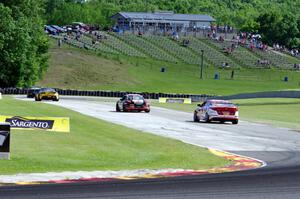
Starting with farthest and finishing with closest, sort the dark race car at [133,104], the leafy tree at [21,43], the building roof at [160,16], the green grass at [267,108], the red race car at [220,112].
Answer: the building roof at [160,16] < the leafy tree at [21,43] < the green grass at [267,108] < the dark race car at [133,104] < the red race car at [220,112]

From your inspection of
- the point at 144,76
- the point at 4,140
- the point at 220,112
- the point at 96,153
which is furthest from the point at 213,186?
the point at 144,76

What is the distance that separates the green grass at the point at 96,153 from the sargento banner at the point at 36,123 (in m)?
0.24

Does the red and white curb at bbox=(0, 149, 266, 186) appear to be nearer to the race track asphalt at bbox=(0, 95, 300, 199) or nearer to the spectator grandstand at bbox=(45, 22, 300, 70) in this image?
the race track asphalt at bbox=(0, 95, 300, 199)

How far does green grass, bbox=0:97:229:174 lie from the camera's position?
20.0m

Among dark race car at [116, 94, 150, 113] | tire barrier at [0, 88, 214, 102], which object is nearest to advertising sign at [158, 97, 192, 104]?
tire barrier at [0, 88, 214, 102]

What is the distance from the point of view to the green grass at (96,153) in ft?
65.5

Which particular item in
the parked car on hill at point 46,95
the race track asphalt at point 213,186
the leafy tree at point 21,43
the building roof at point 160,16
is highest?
the building roof at point 160,16

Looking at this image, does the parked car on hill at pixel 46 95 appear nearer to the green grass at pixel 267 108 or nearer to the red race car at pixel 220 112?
the green grass at pixel 267 108

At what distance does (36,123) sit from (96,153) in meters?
4.84

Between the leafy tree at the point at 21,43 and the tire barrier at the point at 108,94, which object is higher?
the leafy tree at the point at 21,43

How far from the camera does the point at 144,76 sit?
11594cm

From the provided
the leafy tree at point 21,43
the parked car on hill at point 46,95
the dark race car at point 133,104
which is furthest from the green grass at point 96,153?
the leafy tree at point 21,43

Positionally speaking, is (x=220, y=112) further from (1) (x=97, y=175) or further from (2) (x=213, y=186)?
(2) (x=213, y=186)

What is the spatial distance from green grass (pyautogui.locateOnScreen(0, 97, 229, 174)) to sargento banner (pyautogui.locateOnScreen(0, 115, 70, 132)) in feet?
0.78
